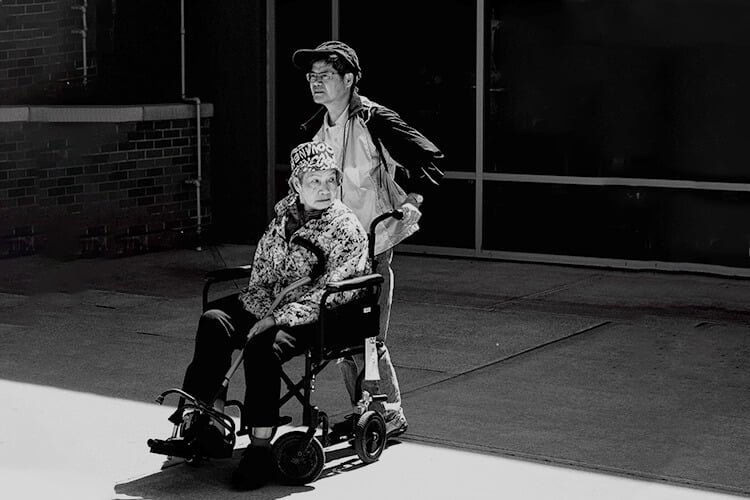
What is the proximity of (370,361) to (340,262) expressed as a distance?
19.0 inches

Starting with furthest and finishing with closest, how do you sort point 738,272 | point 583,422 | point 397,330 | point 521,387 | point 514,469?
point 738,272, point 397,330, point 521,387, point 583,422, point 514,469

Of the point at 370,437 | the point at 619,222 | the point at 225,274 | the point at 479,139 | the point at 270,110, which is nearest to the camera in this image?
the point at 370,437

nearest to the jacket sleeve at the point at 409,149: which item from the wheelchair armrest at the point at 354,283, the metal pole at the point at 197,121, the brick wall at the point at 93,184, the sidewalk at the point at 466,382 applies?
the wheelchair armrest at the point at 354,283

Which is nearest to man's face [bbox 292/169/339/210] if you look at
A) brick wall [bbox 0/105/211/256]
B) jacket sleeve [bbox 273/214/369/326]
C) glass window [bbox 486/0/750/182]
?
jacket sleeve [bbox 273/214/369/326]

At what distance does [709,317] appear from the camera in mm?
10312

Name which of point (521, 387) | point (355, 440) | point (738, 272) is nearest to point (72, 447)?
point (355, 440)

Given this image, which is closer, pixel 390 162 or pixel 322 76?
pixel 322 76

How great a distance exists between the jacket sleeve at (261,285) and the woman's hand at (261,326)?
0.18 m

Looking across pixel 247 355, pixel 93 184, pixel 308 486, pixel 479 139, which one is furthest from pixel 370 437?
pixel 93 184

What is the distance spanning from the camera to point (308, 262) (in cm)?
664

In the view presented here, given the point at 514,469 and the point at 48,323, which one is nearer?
the point at 514,469

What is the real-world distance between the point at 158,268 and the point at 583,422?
5.79m

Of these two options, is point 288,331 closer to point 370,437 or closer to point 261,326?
point 261,326

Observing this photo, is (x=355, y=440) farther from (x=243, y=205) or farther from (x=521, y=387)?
(x=243, y=205)
